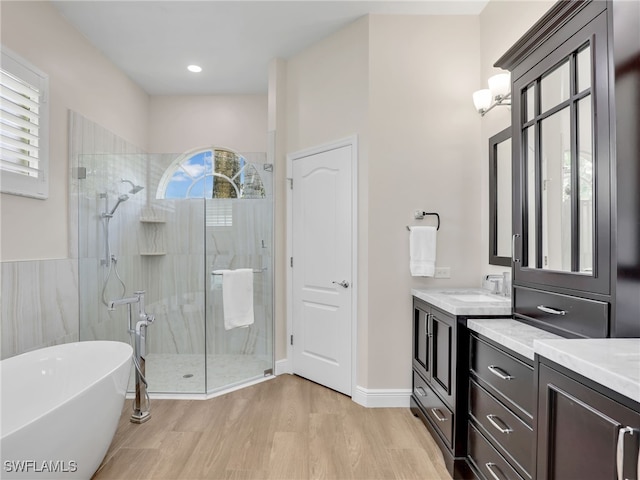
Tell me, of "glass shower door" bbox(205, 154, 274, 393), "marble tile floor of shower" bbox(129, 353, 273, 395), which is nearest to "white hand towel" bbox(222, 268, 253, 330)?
"glass shower door" bbox(205, 154, 274, 393)

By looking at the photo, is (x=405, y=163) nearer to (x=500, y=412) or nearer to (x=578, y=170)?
(x=578, y=170)

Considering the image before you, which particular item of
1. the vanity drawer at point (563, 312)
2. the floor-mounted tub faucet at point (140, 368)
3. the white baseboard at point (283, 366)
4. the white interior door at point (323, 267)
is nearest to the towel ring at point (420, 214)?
the white interior door at point (323, 267)

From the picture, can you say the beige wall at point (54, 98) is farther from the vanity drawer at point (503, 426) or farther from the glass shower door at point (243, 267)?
→ the vanity drawer at point (503, 426)

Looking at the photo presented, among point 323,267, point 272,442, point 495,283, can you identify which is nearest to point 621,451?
point 495,283

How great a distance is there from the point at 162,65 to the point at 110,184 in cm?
139

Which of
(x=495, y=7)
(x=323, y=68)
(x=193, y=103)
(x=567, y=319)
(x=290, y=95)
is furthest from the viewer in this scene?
(x=193, y=103)

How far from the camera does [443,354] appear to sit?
210 cm

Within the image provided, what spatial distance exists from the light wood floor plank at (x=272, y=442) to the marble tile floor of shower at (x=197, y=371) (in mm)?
183

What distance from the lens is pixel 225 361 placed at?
3279 mm

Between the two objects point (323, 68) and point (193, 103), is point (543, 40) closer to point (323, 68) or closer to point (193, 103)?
point (323, 68)

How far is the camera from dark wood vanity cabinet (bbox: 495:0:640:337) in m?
1.20

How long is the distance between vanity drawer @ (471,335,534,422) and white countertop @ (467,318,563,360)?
6cm

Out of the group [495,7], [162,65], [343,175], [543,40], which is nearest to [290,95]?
[343,175]

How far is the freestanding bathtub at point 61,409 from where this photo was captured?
52.0 inches
